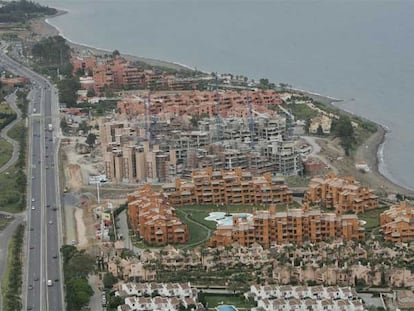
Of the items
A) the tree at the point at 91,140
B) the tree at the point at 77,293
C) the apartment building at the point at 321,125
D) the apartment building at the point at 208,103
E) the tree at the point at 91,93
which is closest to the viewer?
the tree at the point at 77,293

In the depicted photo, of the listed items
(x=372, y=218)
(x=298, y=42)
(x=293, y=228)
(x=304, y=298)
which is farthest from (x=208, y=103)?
(x=298, y=42)

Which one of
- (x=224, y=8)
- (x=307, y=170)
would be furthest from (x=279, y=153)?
(x=224, y=8)

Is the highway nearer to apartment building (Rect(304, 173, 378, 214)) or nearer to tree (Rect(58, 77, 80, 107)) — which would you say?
tree (Rect(58, 77, 80, 107))

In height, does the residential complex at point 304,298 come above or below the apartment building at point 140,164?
below

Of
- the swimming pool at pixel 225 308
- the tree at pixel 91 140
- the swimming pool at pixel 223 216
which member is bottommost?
the swimming pool at pixel 225 308

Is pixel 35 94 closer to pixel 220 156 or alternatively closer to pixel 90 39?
pixel 220 156

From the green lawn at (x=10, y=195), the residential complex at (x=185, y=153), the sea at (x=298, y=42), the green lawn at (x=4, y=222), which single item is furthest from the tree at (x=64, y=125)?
the sea at (x=298, y=42)

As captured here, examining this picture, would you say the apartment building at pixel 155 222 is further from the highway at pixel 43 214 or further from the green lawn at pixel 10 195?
the green lawn at pixel 10 195

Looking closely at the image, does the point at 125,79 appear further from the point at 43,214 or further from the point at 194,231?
the point at 194,231
